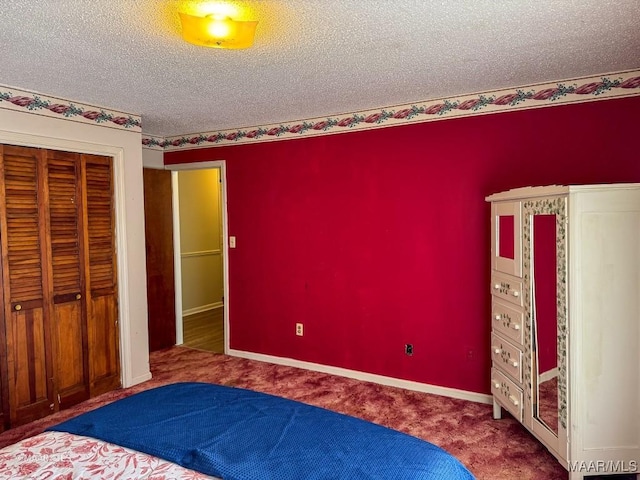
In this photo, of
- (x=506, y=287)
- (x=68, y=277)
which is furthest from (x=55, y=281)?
(x=506, y=287)

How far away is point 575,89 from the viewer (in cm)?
303

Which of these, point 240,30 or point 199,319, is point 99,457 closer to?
point 240,30

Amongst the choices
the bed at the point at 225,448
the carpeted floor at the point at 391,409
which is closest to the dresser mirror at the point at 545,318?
the carpeted floor at the point at 391,409

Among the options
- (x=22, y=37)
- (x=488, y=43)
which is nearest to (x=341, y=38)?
(x=488, y=43)

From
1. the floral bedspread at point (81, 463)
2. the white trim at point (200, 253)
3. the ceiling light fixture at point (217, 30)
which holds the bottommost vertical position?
the floral bedspread at point (81, 463)

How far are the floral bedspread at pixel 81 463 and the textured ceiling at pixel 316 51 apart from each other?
1706 millimetres

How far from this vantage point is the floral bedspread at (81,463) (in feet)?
4.63

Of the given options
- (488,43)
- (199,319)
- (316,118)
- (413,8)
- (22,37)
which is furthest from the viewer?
(199,319)

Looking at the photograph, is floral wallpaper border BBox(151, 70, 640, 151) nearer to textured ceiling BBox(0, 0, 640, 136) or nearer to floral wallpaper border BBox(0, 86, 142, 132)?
textured ceiling BBox(0, 0, 640, 136)

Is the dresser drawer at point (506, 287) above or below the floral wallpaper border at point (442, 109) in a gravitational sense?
below

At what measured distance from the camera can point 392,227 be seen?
12.3 feet

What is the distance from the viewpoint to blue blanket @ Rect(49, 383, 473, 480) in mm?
1426

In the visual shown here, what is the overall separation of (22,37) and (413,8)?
1835mm

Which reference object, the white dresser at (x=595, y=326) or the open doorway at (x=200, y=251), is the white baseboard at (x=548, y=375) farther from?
the open doorway at (x=200, y=251)
